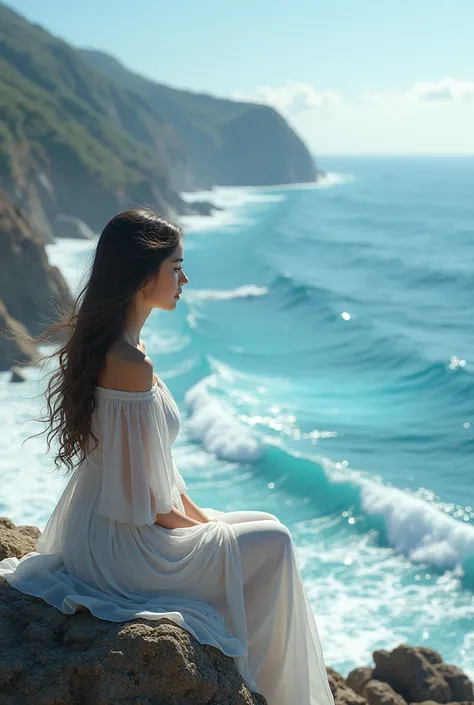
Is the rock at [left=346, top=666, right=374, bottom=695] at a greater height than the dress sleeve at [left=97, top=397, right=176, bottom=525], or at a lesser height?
lesser

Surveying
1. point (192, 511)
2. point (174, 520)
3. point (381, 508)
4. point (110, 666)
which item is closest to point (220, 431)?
point (381, 508)

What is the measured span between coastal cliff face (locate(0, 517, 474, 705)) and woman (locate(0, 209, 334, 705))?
0.28 feet

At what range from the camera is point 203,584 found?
429cm

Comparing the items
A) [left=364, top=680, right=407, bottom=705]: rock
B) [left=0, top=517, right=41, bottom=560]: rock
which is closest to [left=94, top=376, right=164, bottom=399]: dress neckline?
[left=0, top=517, right=41, bottom=560]: rock

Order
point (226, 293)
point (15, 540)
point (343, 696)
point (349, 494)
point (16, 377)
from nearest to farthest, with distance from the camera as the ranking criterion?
point (15, 540) → point (343, 696) → point (349, 494) → point (16, 377) → point (226, 293)

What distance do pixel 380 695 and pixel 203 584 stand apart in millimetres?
3678

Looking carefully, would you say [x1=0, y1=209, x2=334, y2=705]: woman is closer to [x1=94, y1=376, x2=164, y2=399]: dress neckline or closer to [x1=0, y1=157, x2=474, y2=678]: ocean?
[x1=94, y1=376, x2=164, y2=399]: dress neckline

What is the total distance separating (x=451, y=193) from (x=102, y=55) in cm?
8878

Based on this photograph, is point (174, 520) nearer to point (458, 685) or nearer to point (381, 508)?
point (458, 685)

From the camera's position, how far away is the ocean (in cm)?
1180

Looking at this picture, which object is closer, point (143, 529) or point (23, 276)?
point (143, 529)

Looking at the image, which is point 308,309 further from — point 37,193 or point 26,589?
point 26,589

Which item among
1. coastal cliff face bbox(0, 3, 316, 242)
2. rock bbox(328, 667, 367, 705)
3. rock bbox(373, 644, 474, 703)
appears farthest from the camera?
coastal cliff face bbox(0, 3, 316, 242)

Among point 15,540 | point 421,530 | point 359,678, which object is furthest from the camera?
point 421,530
